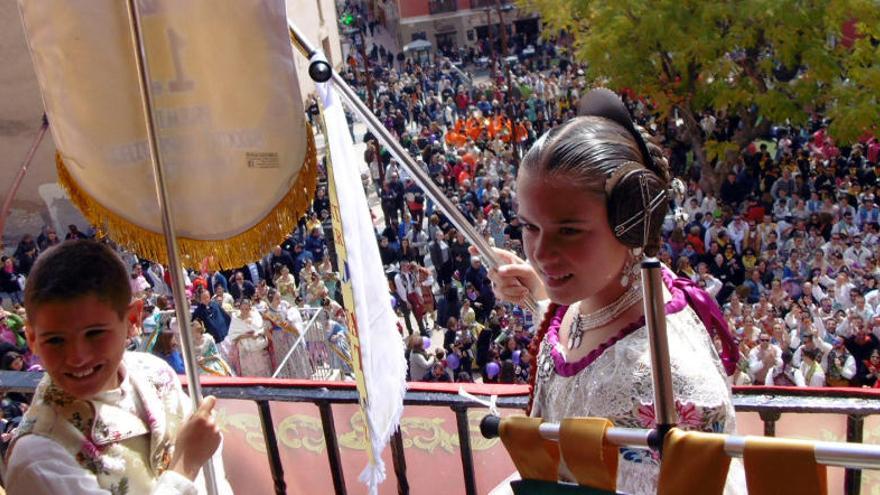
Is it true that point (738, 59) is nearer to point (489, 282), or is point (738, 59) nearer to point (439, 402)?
point (489, 282)

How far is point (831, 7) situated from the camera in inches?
568

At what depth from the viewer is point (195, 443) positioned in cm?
214

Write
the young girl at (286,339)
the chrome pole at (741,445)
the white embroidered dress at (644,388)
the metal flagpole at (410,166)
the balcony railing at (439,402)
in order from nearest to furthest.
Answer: the chrome pole at (741,445), the white embroidered dress at (644,388), the balcony railing at (439,402), the metal flagpole at (410,166), the young girl at (286,339)

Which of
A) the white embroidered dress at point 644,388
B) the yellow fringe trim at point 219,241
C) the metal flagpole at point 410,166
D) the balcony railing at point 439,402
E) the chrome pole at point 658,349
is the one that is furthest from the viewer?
the yellow fringe trim at point 219,241

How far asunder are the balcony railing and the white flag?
0.24 metres

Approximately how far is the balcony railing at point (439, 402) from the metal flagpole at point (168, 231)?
0.57 metres

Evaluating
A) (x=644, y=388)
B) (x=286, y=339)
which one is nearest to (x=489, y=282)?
(x=286, y=339)

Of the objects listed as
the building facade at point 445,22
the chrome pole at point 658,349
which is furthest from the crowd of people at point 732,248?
the building facade at point 445,22

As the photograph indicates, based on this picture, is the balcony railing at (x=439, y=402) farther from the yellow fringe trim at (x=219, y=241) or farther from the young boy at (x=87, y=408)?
the young boy at (x=87, y=408)

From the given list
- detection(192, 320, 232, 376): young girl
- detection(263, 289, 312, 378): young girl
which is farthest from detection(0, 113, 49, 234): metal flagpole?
detection(263, 289, 312, 378): young girl

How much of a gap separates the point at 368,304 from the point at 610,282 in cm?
85

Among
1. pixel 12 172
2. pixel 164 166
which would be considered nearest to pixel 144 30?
pixel 164 166

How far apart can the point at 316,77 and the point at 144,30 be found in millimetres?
496

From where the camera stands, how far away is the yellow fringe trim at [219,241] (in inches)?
104
